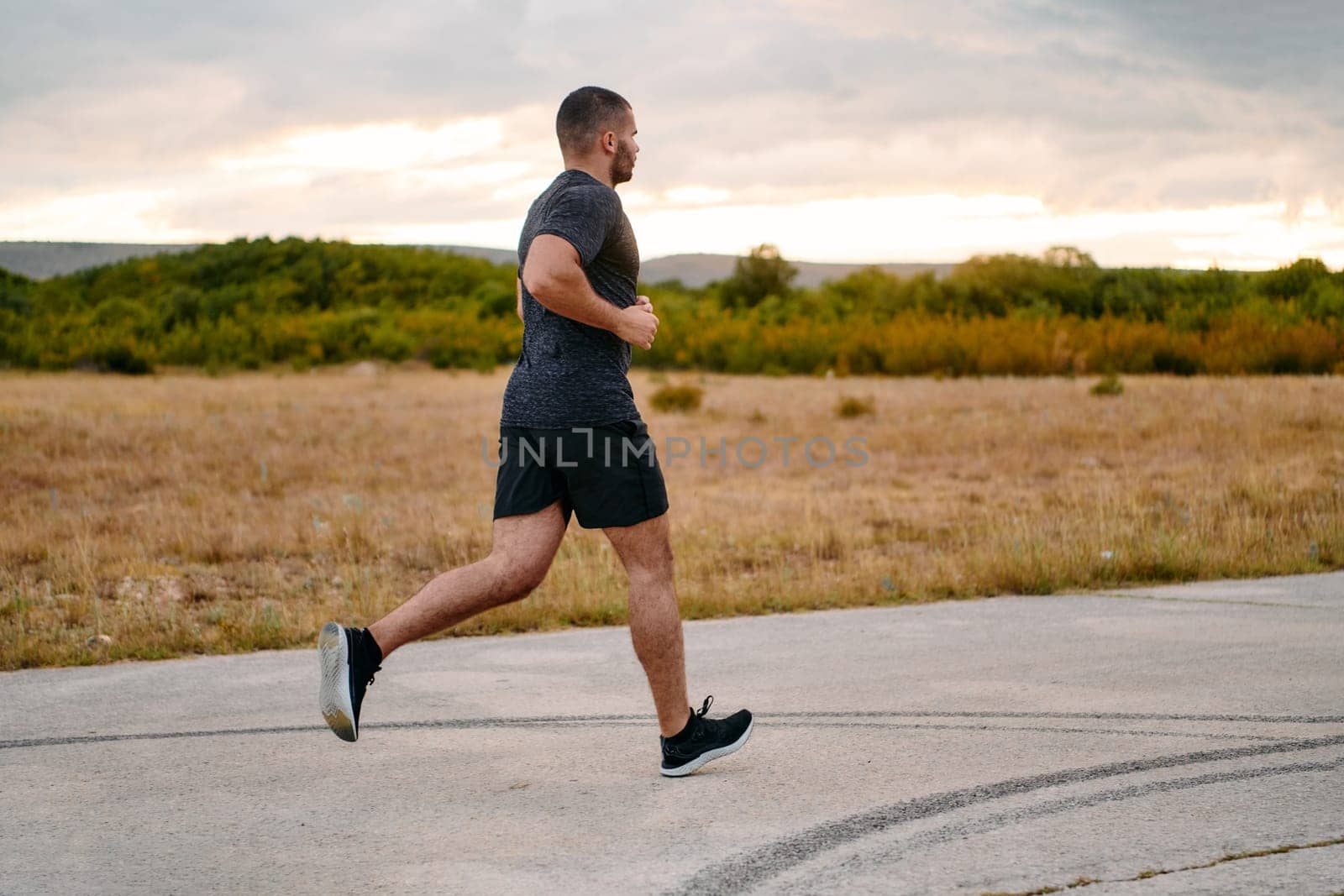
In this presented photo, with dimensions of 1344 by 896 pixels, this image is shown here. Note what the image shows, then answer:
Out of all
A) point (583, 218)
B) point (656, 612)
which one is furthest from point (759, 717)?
point (583, 218)

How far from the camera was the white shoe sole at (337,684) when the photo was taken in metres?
4.10

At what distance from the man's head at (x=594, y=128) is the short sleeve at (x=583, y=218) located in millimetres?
175

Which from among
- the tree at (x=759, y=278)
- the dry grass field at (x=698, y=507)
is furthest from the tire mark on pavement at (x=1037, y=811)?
the tree at (x=759, y=278)

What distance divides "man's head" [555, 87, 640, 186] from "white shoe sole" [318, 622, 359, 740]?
158cm

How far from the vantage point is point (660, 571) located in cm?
421

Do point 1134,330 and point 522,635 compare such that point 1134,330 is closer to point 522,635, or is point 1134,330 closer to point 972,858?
point 522,635

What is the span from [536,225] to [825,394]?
23.8 meters

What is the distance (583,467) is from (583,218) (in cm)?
72

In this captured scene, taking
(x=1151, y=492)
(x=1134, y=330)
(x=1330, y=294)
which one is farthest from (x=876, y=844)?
(x=1330, y=294)

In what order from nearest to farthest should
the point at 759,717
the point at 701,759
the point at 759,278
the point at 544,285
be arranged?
the point at 544,285, the point at 701,759, the point at 759,717, the point at 759,278

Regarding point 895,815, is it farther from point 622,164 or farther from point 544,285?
point 622,164

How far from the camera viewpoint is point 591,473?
4.11 m

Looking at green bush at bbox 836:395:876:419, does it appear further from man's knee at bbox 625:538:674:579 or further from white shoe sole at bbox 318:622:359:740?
white shoe sole at bbox 318:622:359:740

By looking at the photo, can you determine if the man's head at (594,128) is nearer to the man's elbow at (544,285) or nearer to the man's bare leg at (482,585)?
the man's elbow at (544,285)
